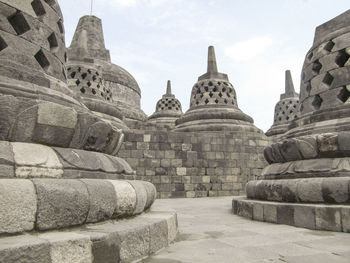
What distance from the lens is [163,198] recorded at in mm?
8266

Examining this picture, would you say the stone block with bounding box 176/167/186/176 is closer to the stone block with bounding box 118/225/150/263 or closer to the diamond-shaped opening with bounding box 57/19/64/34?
the diamond-shaped opening with bounding box 57/19/64/34

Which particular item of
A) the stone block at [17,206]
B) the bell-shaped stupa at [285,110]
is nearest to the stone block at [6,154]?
the stone block at [17,206]

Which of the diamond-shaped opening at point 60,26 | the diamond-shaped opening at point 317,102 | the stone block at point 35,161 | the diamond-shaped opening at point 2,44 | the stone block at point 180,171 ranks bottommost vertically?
the stone block at point 35,161

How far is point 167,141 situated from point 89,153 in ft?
20.6

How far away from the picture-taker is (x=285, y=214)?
337 centimetres

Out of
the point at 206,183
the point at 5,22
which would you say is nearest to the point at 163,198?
the point at 206,183

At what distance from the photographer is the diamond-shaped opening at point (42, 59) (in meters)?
2.82

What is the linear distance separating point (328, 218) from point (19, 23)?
3.53 m

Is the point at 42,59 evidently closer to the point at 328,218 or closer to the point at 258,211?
the point at 258,211

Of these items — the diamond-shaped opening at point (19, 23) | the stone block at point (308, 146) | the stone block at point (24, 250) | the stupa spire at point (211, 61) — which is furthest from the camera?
the stupa spire at point (211, 61)

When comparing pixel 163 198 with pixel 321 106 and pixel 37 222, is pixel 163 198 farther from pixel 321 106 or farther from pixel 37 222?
pixel 37 222

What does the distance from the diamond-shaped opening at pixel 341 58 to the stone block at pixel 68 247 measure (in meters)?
4.08

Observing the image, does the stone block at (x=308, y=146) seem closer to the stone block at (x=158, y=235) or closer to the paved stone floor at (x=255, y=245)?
the paved stone floor at (x=255, y=245)

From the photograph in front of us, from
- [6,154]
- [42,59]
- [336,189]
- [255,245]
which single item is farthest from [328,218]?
[42,59]
